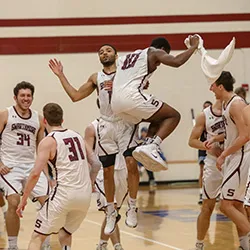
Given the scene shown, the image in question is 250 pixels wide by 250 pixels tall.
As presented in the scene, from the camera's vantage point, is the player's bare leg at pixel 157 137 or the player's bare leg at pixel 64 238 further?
the player's bare leg at pixel 64 238

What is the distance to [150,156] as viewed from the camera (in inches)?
300

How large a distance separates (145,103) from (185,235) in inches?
159

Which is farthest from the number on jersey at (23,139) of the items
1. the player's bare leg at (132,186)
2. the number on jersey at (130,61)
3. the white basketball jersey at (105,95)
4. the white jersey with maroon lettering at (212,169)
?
the white jersey with maroon lettering at (212,169)

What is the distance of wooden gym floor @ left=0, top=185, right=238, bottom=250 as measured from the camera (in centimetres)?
1050

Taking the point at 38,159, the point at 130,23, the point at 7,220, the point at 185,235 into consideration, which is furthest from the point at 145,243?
the point at 130,23

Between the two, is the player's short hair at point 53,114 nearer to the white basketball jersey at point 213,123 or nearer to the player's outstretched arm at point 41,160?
the player's outstretched arm at point 41,160

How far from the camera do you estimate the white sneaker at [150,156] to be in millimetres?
7629

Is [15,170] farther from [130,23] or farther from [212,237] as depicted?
[130,23]

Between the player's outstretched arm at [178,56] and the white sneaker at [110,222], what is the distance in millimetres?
2212

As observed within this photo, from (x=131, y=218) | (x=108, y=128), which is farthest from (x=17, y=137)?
(x=131, y=218)

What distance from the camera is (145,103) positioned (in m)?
7.86

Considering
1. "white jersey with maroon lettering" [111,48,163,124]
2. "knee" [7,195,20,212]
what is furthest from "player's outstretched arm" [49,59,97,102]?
"knee" [7,195,20,212]

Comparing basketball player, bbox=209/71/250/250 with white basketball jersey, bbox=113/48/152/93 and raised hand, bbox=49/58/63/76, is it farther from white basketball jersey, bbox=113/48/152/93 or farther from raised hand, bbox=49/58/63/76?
raised hand, bbox=49/58/63/76

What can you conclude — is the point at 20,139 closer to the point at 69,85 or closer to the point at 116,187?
the point at 116,187
